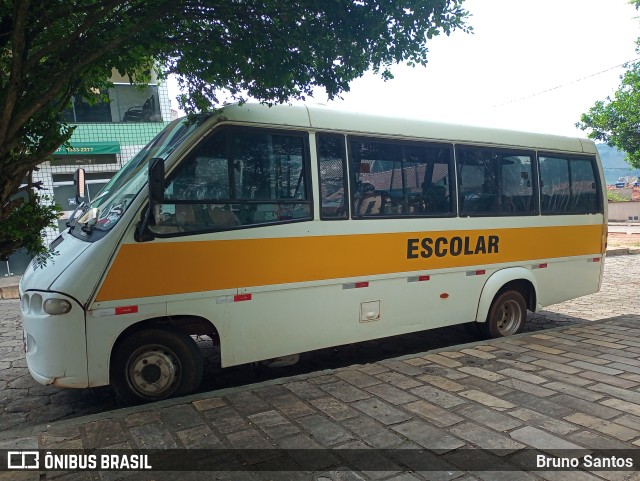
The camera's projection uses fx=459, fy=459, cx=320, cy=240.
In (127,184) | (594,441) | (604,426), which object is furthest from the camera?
(127,184)

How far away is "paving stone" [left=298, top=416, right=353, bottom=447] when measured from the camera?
126 inches

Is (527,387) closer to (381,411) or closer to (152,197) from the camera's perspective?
(381,411)

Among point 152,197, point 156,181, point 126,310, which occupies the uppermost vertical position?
point 156,181

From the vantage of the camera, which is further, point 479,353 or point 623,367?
point 479,353

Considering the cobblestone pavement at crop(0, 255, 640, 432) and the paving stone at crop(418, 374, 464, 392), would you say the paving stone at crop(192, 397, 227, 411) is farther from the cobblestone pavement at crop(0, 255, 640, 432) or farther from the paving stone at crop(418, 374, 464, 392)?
the paving stone at crop(418, 374, 464, 392)

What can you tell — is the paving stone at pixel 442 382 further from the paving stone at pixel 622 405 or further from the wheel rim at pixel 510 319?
the wheel rim at pixel 510 319

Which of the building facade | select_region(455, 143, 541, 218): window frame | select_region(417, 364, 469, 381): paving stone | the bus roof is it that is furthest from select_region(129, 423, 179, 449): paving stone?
the building facade

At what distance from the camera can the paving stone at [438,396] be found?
380cm

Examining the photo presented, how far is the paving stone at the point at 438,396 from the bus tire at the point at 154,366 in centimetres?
198

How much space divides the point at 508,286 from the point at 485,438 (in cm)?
353

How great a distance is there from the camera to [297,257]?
14.9 feet

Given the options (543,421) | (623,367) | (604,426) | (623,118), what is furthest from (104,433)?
(623,118)

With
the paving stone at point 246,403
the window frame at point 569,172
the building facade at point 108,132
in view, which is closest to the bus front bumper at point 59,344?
the paving stone at point 246,403

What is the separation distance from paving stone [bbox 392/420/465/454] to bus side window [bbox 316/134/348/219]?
215cm
